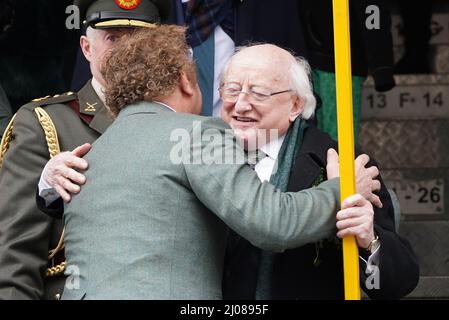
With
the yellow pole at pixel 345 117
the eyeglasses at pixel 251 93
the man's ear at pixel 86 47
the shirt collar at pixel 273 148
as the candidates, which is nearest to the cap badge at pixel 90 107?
the man's ear at pixel 86 47

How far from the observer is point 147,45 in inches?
165

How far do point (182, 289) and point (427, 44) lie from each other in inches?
140

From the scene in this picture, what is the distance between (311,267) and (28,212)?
983 millimetres

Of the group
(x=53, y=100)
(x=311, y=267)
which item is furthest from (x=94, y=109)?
(x=311, y=267)

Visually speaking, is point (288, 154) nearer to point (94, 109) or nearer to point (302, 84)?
point (302, 84)

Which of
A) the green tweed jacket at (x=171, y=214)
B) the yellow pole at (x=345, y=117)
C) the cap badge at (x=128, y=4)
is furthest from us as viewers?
the cap badge at (x=128, y=4)

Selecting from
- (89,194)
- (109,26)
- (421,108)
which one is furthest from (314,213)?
(421,108)

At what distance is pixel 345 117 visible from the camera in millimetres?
4109

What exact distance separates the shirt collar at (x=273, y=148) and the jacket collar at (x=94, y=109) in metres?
0.58

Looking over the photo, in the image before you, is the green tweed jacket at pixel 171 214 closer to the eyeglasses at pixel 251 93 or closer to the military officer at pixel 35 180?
the military officer at pixel 35 180

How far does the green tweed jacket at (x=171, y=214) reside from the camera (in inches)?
156

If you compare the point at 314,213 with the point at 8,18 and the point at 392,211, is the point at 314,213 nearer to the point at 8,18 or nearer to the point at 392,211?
the point at 392,211

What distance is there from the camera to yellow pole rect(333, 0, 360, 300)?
4098 mm
